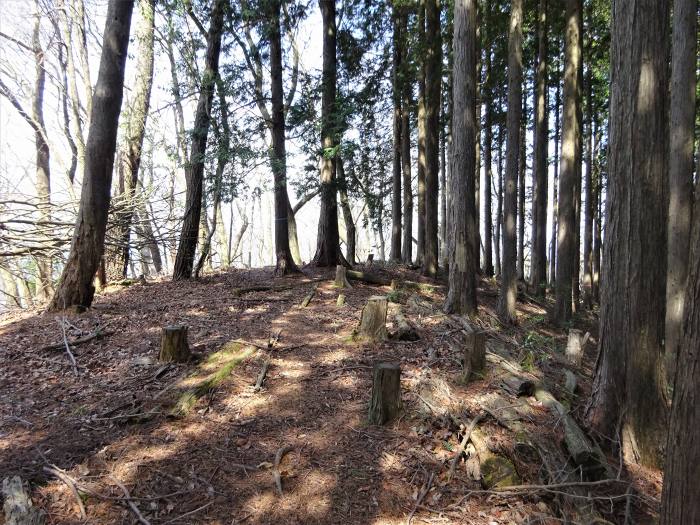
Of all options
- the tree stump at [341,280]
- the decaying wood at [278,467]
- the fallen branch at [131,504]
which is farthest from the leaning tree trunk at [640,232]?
the tree stump at [341,280]

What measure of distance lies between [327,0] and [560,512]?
12758mm

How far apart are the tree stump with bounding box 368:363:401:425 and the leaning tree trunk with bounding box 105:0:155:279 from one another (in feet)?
24.5

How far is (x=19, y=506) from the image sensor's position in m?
2.79

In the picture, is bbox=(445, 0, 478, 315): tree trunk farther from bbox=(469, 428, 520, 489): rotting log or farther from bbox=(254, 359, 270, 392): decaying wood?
bbox=(469, 428, 520, 489): rotting log

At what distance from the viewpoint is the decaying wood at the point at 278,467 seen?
326 centimetres

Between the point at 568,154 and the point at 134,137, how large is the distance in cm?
1170

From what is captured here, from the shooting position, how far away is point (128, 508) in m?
2.97

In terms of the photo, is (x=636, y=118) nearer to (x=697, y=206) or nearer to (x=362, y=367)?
(x=697, y=206)

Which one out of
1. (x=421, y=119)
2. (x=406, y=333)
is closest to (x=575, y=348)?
(x=406, y=333)

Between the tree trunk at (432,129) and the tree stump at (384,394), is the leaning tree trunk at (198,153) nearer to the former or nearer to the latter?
the tree trunk at (432,129)

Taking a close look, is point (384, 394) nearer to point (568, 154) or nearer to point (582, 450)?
point (582, 450)

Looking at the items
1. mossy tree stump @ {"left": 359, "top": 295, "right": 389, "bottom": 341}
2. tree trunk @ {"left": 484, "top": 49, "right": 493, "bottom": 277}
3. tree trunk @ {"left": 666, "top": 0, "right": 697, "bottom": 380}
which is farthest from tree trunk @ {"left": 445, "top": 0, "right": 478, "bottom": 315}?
tree trunk @ {"left": 484, "top": 49, "right": 493, "bottom": 277}

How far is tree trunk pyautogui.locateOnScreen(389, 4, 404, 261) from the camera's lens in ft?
49.2

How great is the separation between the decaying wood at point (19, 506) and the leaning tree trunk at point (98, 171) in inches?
195
